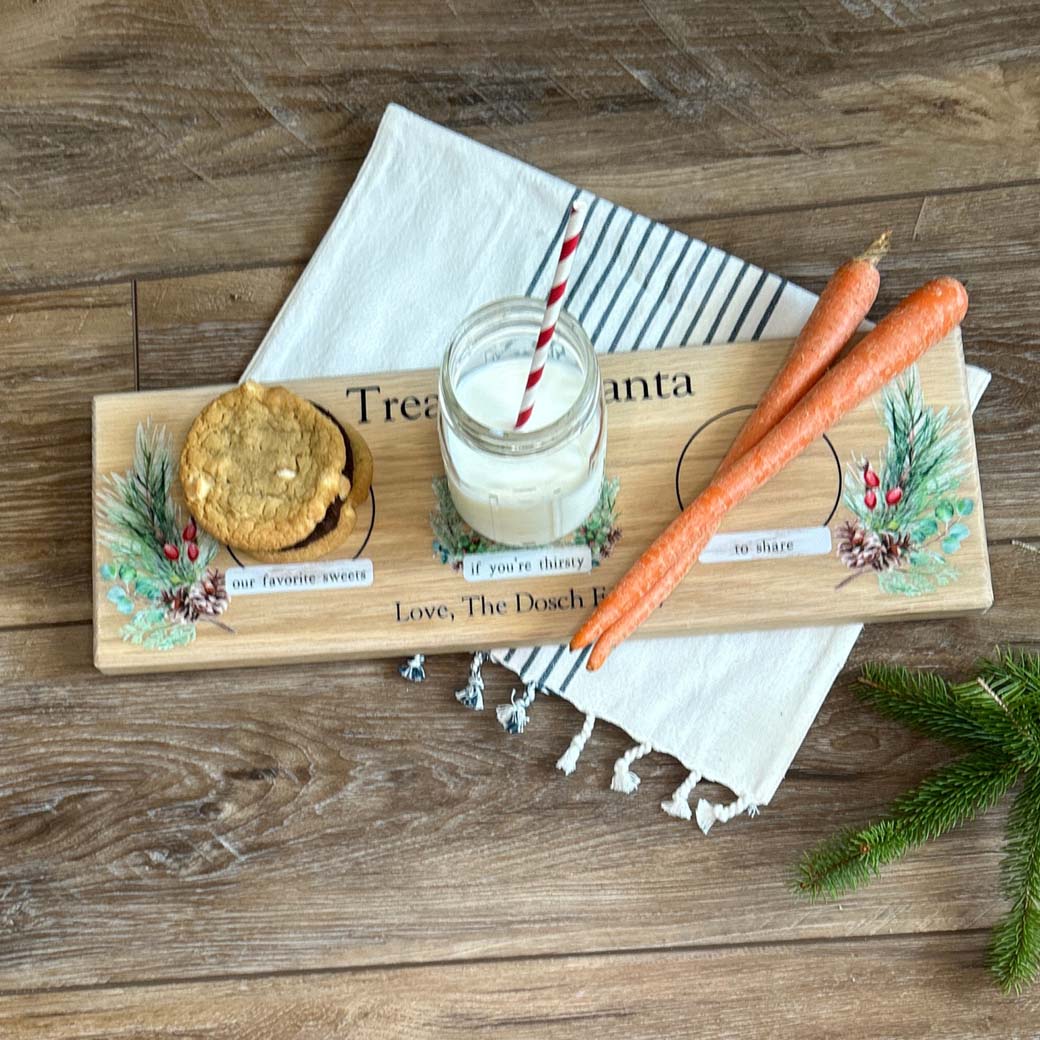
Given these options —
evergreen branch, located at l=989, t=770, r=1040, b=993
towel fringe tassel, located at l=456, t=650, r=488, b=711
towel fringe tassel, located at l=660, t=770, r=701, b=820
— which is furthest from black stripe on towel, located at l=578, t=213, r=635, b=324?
evergreen branch, located at l=989, t=770, r=1040, b=993

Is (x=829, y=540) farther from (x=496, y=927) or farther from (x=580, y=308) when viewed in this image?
(x=496, y=927)

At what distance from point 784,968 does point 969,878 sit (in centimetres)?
18

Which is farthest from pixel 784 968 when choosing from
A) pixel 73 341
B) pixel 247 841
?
pixel 73 341

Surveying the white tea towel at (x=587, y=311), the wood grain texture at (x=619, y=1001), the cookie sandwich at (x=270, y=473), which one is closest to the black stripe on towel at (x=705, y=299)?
the white tea towel at (x=587, y=311)

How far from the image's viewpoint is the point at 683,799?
40.6 inches

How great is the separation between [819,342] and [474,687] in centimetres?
42

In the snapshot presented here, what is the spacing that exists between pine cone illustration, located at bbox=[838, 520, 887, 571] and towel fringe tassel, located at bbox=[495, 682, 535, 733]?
0.29 m

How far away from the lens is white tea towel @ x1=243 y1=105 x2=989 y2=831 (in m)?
1.03

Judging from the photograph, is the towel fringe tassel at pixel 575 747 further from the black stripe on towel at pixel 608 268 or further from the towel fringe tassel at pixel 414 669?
the black stripe on towel at pixel 608 268

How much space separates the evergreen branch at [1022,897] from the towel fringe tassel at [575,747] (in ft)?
1.18

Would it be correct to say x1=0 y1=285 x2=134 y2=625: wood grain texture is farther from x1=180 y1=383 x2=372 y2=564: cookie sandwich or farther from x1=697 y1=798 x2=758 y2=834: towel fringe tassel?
x1=697 y1=798 x2=758 y2=834: towel fringe tassel

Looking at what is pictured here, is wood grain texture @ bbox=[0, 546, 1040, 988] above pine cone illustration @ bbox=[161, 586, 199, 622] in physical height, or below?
below

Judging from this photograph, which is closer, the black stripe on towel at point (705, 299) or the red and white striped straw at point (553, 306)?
the red and white striped straw at point (553, 306)

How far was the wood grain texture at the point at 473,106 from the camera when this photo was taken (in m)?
1.11
